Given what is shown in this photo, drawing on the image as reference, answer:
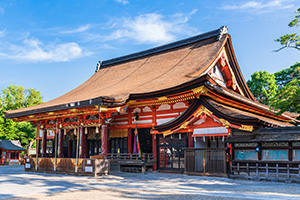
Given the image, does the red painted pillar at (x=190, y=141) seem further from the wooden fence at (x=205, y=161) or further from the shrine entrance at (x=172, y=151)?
the wooden fence at (x=205, y=161)

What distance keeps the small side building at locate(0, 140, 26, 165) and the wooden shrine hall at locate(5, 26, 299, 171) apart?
11840 millimetres

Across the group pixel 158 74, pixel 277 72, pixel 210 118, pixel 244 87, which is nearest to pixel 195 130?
pixel 210 118

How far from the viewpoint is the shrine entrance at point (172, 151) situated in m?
15.3

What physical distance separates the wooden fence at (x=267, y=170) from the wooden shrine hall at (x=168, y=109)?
1.48 meters

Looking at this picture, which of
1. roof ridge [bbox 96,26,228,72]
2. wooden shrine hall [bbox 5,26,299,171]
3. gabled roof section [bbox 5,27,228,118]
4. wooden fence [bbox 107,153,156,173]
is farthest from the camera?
roof ridge [bbox 96,26,228,72]

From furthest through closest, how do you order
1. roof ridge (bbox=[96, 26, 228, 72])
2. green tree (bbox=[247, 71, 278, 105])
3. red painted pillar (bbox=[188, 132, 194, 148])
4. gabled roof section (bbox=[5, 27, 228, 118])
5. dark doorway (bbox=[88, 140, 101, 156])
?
green tree (bbox=[247, 71, 278, 105])
dark doorway (bbox=[88, 140, 101, 156])
roof ridge (bbox=[96, 26, 228, 72])
gabled roof section (bbox=[5, 27, 228, 118])
red painted pillar (bbox=[188, 132, 194, 148])

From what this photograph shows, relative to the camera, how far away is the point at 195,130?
14.5 meters

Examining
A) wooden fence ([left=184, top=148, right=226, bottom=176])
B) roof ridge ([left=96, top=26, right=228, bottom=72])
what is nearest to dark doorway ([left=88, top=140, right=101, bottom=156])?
wooden fence ([left=184, top=148, right=226, bottom=176])

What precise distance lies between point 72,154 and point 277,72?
28.8 m

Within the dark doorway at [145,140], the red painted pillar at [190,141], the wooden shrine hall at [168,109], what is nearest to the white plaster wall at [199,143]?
the wooden shrine hall at [168,109]

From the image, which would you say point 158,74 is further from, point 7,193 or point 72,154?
point 7,193

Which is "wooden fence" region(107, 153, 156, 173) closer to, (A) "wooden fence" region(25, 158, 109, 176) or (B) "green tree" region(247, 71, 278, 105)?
(A) "wooden fence" region(25, 158, 109, 176)

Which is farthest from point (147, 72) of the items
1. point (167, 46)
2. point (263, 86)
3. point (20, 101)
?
point (20, 101)

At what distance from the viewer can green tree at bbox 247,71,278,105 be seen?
30797 millimetres
